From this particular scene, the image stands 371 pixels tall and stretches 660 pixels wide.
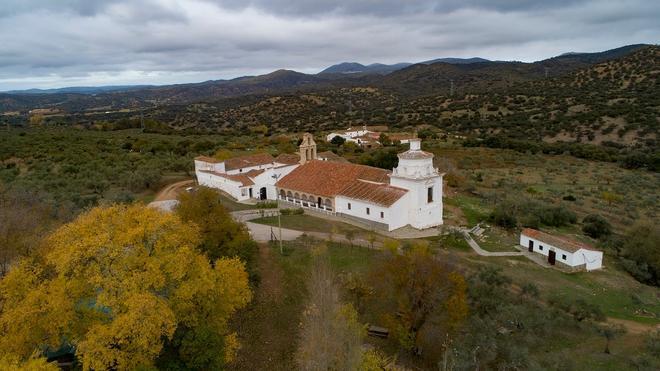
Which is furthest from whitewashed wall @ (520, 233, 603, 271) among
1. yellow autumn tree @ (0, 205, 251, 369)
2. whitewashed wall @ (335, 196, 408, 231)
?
yellow autumn tree @ (0, 205, 251, 369)

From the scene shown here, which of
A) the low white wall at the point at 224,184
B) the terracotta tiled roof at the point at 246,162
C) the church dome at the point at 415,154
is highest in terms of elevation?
the church dome at the point at 415,154

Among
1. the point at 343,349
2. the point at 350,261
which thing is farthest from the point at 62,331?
the point at 350,261

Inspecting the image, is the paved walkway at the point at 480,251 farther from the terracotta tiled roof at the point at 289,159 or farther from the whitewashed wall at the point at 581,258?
the terracotta tiled roof at the point at 289,159

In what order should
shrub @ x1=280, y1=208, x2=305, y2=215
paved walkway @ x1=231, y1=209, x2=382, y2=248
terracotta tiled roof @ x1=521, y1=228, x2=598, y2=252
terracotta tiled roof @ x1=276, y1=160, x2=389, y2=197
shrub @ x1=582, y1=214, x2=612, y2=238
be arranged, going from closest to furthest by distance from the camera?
terracotta tiled roof @ x1=521, y1=228, x2=598, y2=252, paved walkway @ x1=231, y1=209, x2=382, y2=248, shrub @ x1=582, y1=214, x2=612, y2=238, terracotta tiled roof @ x1=276, y1=160, x2=389, y2=197, shrub @ x1=280, y1=208, x2=305, y2=215

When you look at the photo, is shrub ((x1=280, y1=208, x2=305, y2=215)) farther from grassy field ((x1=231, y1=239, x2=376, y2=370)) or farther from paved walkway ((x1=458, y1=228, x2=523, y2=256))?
paved walkway ((x1=458, y1=228, x2=523, y2=256))

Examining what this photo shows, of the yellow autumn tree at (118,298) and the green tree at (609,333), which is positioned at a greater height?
the yellow autumn tree at (118,298)

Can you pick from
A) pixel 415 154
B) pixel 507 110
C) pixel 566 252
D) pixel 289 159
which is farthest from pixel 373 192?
pixel 507 110

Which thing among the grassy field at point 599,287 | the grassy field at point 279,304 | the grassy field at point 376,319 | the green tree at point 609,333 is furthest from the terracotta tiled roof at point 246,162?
the green tree at point 609,333
